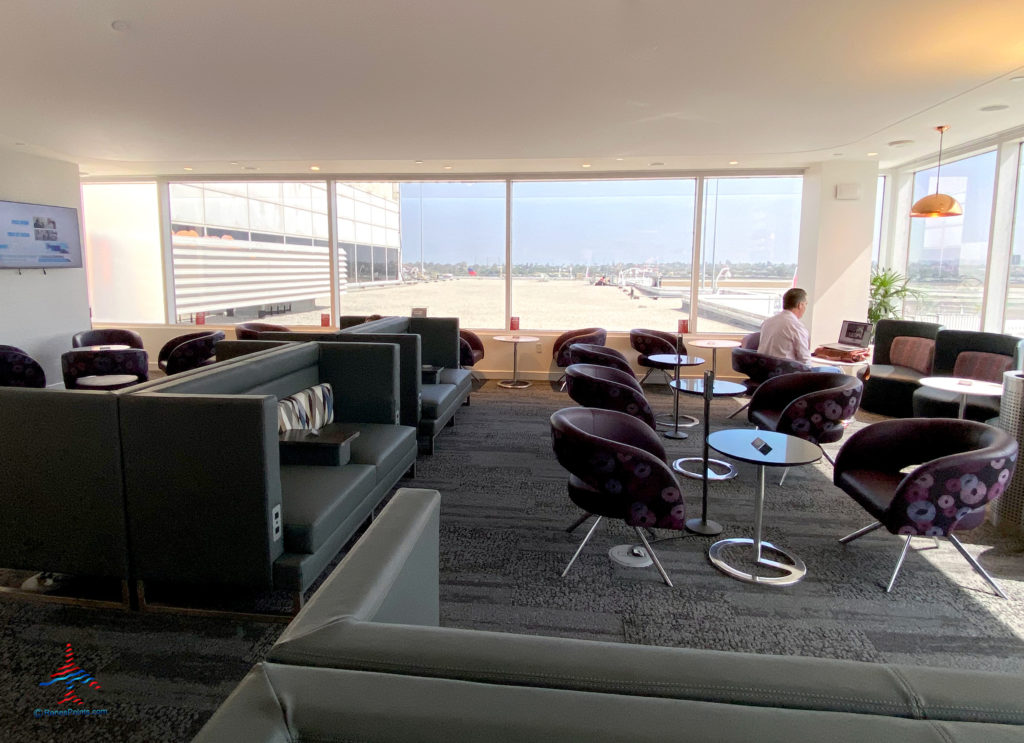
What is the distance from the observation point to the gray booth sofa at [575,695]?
87cm

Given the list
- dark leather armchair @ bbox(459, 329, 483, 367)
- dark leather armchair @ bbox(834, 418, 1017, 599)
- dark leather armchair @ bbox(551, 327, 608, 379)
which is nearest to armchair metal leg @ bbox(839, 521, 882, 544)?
dark leather armchair @ bbox(834, 418, 1017, 599)

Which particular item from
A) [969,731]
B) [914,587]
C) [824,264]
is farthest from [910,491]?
[824,264]

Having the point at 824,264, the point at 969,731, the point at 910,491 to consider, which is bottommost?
the point at 910,491

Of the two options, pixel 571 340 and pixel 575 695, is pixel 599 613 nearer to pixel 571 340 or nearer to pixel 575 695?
pixel 575 695

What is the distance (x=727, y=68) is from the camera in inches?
165

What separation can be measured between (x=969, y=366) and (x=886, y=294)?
97.9 inches

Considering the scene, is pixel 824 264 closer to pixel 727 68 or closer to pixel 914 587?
pixel 727 68

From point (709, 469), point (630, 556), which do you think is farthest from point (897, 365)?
point (630, 556)

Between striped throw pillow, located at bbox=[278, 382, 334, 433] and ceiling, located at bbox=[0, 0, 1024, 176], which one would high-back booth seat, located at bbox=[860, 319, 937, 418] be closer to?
ceiling, located at bbox=[0, 0, 1024, 176]

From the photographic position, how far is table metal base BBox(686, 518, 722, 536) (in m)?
3.62

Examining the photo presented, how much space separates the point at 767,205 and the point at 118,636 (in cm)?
849

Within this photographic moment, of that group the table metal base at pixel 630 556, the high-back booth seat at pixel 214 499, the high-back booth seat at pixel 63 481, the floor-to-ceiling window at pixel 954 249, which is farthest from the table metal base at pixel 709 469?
the floor-to-ceiling window at pixel 954 249

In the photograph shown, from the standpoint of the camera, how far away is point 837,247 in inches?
300

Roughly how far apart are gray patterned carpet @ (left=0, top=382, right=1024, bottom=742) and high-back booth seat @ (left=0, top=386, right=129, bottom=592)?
29 centimetres
